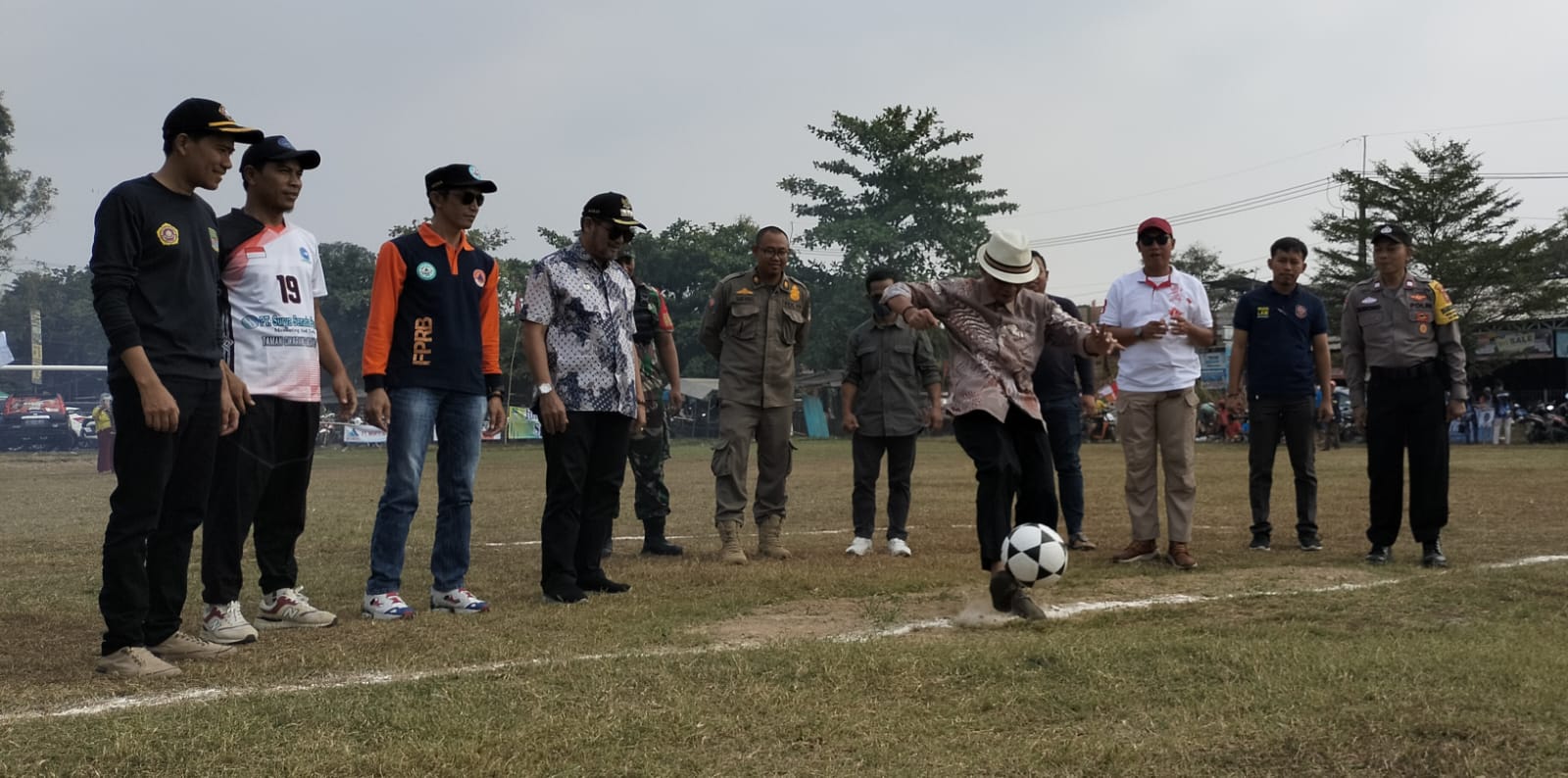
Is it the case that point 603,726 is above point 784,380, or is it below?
below

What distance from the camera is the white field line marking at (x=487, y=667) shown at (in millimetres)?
4165

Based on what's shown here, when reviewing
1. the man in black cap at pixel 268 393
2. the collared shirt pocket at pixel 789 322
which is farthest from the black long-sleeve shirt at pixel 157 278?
the collared shirt pocket at pixel 789 322

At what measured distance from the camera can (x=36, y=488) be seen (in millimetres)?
18953

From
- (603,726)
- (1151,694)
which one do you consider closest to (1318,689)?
(1151,694)

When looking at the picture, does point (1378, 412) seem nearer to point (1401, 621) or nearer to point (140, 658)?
point (1401, 621)

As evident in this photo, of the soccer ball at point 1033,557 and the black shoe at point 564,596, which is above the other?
the soccer ball at point 1033,557

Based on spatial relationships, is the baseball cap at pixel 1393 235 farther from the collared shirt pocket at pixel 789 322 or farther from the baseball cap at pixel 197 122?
the baseball cap at pixel 197 122

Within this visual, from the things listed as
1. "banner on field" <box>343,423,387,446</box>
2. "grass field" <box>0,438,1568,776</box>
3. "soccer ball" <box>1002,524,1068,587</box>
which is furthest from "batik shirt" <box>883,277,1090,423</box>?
"banner on field" <box>343,423,387,446</box>

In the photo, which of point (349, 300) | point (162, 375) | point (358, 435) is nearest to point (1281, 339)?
point (162, 375)

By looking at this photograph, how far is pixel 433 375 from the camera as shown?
621cm

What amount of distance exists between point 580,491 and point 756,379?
2108mm

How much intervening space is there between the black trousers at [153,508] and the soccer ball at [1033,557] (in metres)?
3.32

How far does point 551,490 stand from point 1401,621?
13.0ft

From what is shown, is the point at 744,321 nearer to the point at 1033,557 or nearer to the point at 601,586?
the point at 601,586
